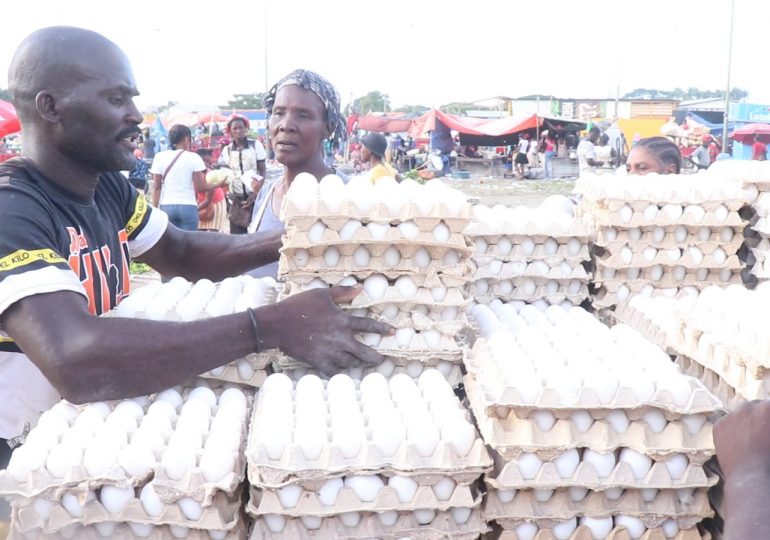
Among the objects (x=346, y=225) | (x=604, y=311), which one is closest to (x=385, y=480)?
(x=346, y=225)

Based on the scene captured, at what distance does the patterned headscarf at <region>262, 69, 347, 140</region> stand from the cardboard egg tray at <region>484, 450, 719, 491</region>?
233 centimetres

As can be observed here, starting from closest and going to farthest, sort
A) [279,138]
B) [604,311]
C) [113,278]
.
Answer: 1. [113,278]
2. [604,311]
3. [279,138]

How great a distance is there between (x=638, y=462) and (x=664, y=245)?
151 centimetres

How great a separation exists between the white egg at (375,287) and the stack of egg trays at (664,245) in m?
1.24

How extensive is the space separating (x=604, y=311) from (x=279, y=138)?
1782 mm

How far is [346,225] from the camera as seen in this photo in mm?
2271

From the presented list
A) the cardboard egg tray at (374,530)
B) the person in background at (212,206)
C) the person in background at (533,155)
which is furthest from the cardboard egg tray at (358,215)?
the person in background at (533,155)

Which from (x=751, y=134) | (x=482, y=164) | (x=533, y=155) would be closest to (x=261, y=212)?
(x=751, y=134)

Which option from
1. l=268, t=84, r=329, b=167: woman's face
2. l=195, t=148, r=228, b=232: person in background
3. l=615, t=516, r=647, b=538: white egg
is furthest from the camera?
l=195, t=148, r=228, b=232: person in background

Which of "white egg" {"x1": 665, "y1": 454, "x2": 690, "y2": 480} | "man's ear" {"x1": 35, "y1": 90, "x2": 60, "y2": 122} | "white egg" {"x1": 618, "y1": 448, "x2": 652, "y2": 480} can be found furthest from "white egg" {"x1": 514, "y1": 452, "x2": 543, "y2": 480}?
"man's ear" {"x1": 35, "y1": 90, "x2": 60, "y2": 122}

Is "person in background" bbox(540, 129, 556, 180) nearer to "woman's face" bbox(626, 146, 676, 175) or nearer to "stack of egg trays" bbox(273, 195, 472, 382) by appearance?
"woman's face" bbox(626, 146, 676, 175)

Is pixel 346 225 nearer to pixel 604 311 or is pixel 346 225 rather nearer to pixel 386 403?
pixel 386 403

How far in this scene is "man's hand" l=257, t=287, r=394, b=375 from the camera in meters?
2.12

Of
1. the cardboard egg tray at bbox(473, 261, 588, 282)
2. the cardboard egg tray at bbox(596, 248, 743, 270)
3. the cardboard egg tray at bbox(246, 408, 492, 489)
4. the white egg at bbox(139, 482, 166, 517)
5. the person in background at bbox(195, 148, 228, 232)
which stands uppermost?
the cardboard egg tray at bbox(596, 248, 743, 270)
